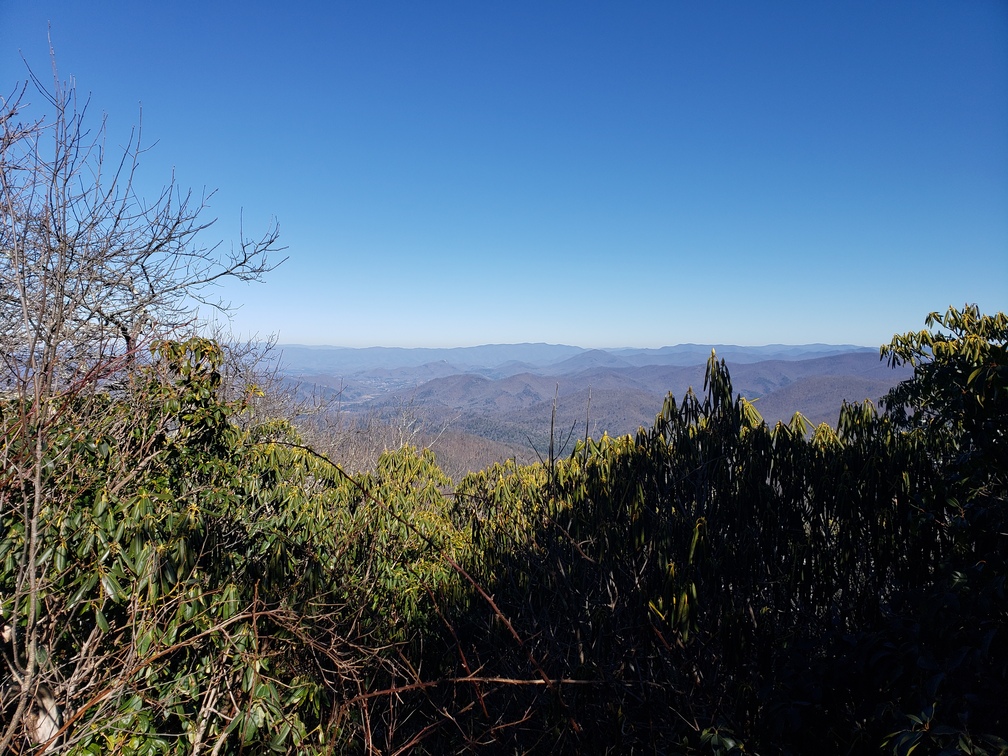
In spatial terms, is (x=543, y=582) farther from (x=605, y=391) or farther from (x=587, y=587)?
(x=605, y=391)

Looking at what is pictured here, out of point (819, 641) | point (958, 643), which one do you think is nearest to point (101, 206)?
point (819, 641)

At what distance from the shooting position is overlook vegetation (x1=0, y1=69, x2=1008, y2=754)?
197cm

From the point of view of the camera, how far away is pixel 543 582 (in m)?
3.47

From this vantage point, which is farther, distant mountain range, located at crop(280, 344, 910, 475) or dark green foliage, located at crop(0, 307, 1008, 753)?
distant mountain range, located at crop(280, 344, 910, 475)

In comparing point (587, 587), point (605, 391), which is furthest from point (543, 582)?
point (605, 391)

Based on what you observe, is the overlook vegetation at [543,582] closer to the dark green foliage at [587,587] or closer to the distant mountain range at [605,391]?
the dark green foliage at [587,587]

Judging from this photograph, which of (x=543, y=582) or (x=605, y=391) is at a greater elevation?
(x=543, y=582)

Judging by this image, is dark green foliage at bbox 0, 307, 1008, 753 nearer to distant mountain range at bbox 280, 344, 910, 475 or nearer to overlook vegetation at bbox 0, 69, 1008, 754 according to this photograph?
overlook vegetation at bbox 0, 69, 1008, 754

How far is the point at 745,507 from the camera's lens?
2.97 m

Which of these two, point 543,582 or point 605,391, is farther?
point 605,391

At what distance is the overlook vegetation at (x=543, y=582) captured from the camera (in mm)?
1974

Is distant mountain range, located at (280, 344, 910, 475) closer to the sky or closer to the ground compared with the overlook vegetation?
closer to the ground

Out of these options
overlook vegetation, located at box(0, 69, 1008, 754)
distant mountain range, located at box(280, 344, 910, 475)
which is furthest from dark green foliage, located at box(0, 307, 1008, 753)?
distant mountain range, located at box(280, 344, 910, 475)

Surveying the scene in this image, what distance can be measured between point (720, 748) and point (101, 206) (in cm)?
681
